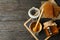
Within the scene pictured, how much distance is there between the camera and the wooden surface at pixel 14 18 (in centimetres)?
162

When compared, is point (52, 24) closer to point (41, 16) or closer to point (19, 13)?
point (41, 16)

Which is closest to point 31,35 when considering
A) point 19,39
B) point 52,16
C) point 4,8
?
point 19,39

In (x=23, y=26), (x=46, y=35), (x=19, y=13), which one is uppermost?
(x=19, y=13)

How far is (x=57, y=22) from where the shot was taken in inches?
66.1

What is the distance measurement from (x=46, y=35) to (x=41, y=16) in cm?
18

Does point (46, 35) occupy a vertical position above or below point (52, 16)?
below

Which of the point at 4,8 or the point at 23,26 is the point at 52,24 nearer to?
the point at 23,26

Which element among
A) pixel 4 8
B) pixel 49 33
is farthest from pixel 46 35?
pixel 4 8

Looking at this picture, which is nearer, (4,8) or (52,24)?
(52,24)

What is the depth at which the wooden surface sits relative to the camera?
1621mm

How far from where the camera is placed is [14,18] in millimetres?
1696

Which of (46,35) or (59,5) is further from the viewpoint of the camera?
(59,5)

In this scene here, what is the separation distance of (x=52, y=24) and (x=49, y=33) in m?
0.08

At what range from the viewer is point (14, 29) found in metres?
1.65
